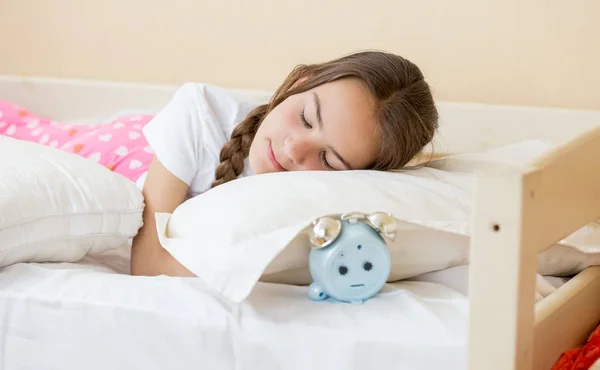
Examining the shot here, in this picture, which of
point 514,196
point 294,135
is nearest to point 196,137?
point 294,135

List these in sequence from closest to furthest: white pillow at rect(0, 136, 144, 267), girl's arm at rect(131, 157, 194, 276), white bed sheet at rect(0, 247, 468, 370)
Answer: white bed sheet at rect(0, 247, 468, 370) → white pillow at rect(0, 136, 144, 267) → girl's arm at rect(131, 157, 194, 276)

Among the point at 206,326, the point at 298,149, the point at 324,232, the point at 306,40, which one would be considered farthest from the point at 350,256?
the point at 306,40

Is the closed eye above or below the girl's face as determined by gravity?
below

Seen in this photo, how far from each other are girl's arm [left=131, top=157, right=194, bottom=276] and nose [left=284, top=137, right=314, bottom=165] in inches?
7.8

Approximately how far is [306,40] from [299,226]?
99 centimetres

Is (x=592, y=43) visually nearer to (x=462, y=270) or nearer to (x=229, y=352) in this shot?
(x=462, y=270)

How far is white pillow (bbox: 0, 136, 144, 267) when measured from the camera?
0.99 m

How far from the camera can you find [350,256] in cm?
85

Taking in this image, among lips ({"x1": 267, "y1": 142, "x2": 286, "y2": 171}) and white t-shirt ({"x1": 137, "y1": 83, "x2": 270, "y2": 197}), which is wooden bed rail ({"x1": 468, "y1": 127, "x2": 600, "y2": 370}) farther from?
white t-shirt ({"x1": 137, "y1": 83, "x2": 270, "y2": 197})

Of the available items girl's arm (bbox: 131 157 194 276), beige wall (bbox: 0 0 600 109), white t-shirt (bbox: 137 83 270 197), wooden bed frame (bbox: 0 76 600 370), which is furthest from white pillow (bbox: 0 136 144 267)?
beige wall (bbox: 0 0 600 109)

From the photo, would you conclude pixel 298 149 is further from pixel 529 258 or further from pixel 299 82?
pixel 529 258

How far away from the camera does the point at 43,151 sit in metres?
1.14

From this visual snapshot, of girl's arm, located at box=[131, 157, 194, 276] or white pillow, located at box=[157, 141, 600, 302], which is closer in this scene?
white pillow, located at box=[157, 141, 600, 302]

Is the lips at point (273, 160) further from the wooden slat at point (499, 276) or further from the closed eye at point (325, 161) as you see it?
the wooden slat at point (499, 276)
